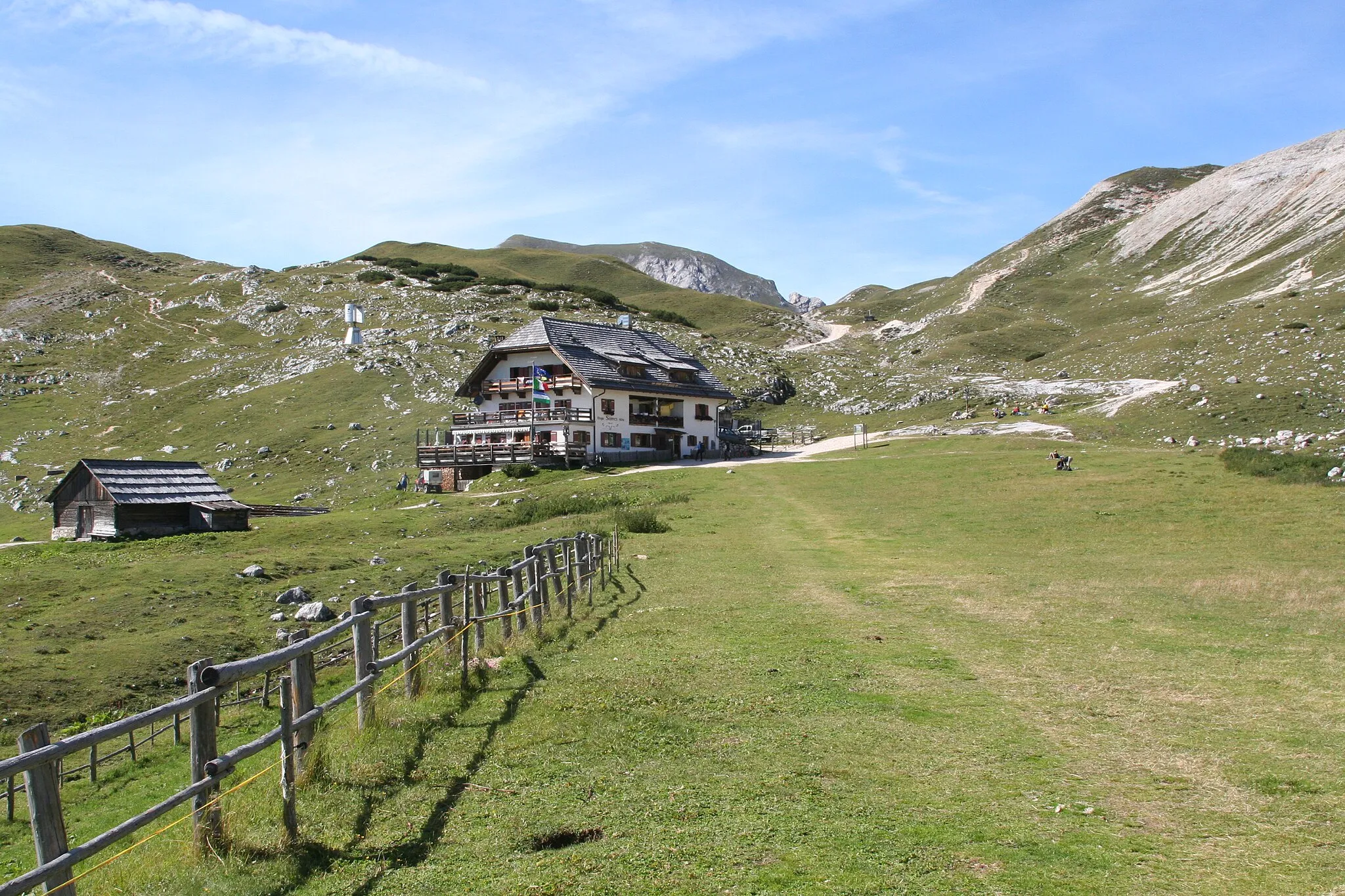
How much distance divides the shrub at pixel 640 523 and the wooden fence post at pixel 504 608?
18.2 m

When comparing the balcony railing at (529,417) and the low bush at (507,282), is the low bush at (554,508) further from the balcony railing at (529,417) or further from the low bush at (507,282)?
the low bush at (507,282)

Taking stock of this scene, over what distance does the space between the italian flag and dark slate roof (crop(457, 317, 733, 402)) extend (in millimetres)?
2167

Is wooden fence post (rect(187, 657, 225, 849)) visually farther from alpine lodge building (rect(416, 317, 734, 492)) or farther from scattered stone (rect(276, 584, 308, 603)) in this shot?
alpine lodge building (rect(416, 317, 734, 492))

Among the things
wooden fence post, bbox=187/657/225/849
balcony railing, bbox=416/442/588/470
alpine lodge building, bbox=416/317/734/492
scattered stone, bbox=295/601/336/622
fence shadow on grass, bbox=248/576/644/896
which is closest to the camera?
wooden fence post, bbox=187/657/225/849

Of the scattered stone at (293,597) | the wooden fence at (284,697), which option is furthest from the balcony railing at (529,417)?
the wooden fence at (284,697)

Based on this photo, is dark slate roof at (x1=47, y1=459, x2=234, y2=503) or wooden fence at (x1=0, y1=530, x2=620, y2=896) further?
dark slate roof at (x1=47, y1=459, x2=234, y2=503)

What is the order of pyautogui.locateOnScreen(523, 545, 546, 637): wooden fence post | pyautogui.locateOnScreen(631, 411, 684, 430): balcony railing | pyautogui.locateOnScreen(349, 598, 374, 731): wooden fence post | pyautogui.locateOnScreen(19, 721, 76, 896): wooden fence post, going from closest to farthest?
pyautogui.locateOnScreen(19, 721, 76, 896): wooden fence post, pyautogui.locateOnScreen(349, 598, 374, 731): wooden fence post, pyautogui.locateOnScreen(523, 545, 546, 637): wooden fence post, pyautogui.locateOnScreen(631, 411, 684, 430): balcony railing

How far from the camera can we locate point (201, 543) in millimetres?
38750

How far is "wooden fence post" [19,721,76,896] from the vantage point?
6051mm

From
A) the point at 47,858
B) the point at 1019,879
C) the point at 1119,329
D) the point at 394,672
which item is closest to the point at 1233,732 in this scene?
the point at 1019,879

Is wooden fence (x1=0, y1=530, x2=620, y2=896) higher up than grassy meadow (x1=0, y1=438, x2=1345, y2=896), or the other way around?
wooden fence (x1=0, y1=530, x2=620, y2=896)

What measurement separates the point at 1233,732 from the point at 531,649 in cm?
1097

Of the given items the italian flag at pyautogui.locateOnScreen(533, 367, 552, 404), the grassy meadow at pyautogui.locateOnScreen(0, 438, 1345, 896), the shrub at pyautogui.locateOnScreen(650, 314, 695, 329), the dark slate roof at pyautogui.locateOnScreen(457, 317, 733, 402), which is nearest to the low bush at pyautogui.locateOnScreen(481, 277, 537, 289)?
the shrub at pyautogui.locateOnScreen(650, 314, 695, 329)

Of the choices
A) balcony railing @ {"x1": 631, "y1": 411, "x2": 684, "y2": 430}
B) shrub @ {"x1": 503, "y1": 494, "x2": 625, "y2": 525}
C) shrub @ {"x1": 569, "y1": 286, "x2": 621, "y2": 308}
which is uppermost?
shrub @ {"x1": 569, "y1": 286, "x2": 621, "y2": 308}
